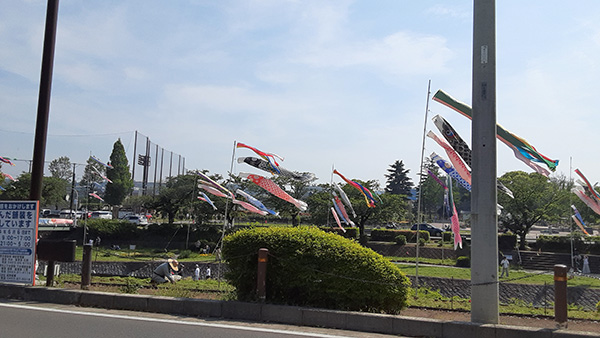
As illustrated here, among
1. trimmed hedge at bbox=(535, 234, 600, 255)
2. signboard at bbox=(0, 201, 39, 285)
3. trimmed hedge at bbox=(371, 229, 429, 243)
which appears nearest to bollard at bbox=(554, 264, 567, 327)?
signboard at bbox=(0, 201, 39, 285)

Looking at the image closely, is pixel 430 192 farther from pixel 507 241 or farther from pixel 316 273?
pixel 316 273

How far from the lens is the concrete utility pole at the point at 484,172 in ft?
25.5

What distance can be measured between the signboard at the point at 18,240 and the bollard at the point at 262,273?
18.2ft

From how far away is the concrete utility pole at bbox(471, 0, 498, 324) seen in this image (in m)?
7.78

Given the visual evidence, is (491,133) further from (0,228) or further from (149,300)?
(0,228)

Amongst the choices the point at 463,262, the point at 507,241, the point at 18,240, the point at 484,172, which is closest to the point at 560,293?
the point at 484,172

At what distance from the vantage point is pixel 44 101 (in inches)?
463

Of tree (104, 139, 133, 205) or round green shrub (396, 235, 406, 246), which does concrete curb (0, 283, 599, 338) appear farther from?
tree (104, 139, 133, 205)

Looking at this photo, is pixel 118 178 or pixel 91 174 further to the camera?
pixel 91 174

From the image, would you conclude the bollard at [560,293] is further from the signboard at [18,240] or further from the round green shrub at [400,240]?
the round green shrub at [400,240]

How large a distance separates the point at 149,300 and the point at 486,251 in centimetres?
614

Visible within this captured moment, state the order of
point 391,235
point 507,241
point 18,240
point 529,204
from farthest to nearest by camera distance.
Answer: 1. point 391,235
2. point 529,204
3. point 507,241
4. point 18,240

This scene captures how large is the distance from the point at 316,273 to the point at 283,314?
99 centimetres

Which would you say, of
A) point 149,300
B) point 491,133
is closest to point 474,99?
point 491,133
